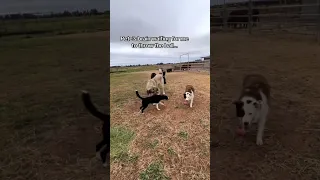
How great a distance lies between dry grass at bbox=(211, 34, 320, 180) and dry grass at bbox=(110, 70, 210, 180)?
15 centimetres

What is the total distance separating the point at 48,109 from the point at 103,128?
432mm

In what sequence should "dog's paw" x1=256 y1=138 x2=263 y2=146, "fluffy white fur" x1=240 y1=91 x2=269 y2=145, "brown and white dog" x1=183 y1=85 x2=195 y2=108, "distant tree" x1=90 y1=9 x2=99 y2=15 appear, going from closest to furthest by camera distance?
"distant tree" x1=90 y1=9 x2=99 y2=15 < "brown and white dog" x1=183 y1=85 x2=195 y2=108 < "fluffy white fur" x1=240 y1=91 x2=269 y2=145 < "dog's paw" x1=256 y1=138 x2=263 y2=146

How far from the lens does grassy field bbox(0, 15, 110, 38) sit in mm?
1726

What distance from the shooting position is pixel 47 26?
1.75 metres

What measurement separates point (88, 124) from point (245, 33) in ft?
3.94

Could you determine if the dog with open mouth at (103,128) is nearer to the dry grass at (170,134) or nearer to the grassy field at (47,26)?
the dry grass at (170,134)

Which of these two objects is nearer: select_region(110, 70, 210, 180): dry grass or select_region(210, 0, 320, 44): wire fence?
select_region(110, 70, 210, 180): dry grass

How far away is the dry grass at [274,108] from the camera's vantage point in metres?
1.88

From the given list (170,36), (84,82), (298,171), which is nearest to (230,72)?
(170,36)

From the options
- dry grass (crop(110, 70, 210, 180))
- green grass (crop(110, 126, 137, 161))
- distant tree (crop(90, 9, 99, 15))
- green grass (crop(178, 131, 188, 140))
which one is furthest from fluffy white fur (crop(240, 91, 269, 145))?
distant tree (crop(90, 9, 99, 15))

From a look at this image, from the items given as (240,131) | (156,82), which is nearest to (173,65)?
(156,82)

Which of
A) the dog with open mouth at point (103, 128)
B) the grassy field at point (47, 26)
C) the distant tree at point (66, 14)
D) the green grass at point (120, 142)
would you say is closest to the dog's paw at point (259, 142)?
the green grass at point (120, 142)

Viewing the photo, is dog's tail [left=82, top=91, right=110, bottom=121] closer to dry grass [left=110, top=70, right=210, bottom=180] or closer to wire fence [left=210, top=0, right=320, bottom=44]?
dry grass [left=110, top=70, right=210, bottom=180]

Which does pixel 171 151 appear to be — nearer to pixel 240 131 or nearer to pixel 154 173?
pixel 154 173
